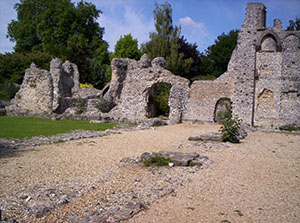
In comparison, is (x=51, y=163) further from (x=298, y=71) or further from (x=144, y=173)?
(x=298, y=71)

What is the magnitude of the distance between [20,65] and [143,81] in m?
18.3

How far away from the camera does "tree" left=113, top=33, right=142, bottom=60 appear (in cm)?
3462

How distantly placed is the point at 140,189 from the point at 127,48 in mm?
31923

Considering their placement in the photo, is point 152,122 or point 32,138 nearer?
point 32,138

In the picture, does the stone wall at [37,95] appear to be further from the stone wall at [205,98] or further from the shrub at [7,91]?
the stone wall at [205,98]

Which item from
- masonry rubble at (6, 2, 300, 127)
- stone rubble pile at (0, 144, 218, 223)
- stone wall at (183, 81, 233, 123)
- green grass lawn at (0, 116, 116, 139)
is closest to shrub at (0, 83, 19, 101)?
masonry rubble at (6, 2, 300, 127)

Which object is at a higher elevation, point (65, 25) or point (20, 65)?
point (65, 25)

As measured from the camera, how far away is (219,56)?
35.2m

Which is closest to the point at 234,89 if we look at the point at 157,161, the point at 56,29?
the point at 157,161

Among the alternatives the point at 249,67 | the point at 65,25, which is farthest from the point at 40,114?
the point at 65,25

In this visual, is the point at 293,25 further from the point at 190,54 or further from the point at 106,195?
the point at 106,195

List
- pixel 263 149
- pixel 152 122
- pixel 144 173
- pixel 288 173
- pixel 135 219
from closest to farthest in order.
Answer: pixel 135 219 → pixel 144 173 → pixel 288 173 → pixel 263 149 → pixel 152 122

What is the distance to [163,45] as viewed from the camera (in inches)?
1201

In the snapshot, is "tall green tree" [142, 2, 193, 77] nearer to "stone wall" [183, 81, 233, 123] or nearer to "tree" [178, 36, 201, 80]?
"tree" [178, 36, 201, 80]
